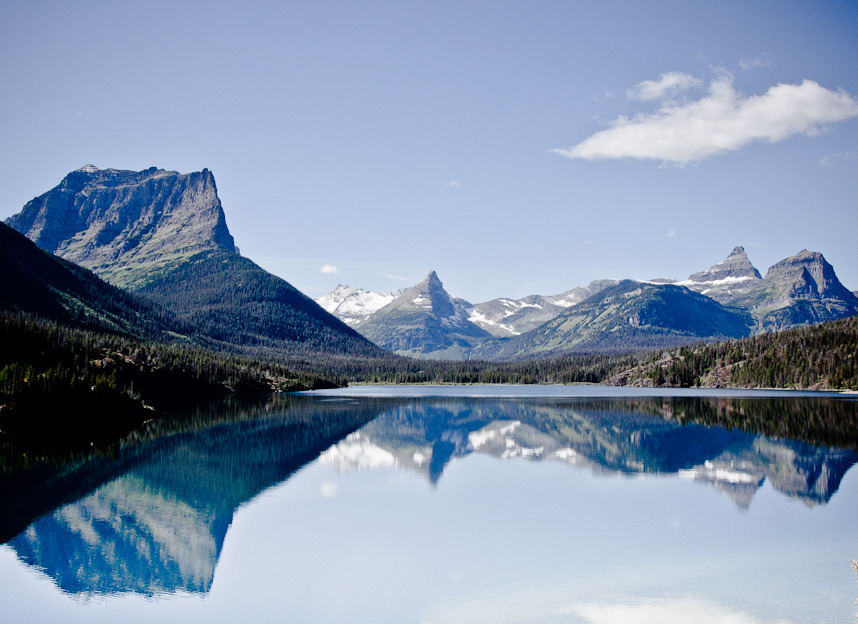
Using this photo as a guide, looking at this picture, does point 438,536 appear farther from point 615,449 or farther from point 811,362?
point 811,362

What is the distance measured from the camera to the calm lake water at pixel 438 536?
72.6 feet

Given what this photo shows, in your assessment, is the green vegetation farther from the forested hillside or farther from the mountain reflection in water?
the forested hillside

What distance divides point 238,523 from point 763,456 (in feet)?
145

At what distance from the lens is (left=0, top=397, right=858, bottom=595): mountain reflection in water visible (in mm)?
27828

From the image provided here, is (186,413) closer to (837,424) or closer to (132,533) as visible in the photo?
(132,533)

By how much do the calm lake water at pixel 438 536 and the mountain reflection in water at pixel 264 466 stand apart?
0.21 metres

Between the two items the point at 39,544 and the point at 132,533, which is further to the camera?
the point at 132,533

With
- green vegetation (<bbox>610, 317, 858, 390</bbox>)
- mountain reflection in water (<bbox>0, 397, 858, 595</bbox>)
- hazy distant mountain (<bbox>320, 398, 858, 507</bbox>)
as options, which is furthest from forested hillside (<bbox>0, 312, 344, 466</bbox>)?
green vegetation (<bbox>610, 317, 858, 390</bbox>)

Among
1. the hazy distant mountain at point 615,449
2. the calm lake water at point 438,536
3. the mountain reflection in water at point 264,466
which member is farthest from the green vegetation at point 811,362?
the calm lake water at point 438,536

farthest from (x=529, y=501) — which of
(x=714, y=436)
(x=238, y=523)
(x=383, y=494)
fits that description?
(x=714, y=436)

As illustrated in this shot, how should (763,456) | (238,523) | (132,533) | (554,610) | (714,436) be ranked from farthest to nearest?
(714,436) < (763,456) < (238,523) < (132,533) < (554,610)

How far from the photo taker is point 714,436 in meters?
69.4

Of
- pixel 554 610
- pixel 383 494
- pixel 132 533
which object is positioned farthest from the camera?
pixel 383 494

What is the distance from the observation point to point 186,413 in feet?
335
